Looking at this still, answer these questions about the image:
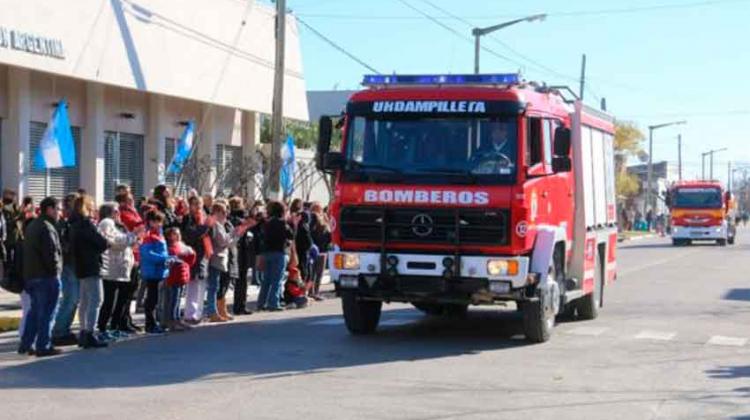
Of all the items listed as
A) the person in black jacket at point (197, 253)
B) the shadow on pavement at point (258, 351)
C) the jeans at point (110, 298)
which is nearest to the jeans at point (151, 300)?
the shadow on pavement at point (258, 351)

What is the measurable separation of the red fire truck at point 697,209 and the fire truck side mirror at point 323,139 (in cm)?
4112

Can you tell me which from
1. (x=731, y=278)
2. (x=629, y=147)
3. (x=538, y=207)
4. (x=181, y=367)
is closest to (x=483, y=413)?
(x=181, y=367)

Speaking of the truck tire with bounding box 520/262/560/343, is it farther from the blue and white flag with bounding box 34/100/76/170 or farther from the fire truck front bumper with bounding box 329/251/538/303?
the blue and white flag with bounding box 34/100/76/170

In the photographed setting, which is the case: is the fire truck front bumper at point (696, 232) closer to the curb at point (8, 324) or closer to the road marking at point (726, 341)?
the road marking at point (726, 341)

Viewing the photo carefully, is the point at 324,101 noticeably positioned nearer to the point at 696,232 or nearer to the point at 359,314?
the point at 696,232

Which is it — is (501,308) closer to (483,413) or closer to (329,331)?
(329,331)

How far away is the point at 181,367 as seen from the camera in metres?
12.6

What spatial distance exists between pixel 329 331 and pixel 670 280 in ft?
48.1

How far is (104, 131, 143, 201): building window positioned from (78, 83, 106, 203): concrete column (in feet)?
2.23

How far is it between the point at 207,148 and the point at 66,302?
17079mm

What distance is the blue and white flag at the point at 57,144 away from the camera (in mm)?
22516

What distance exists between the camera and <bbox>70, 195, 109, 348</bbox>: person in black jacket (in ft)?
45.4

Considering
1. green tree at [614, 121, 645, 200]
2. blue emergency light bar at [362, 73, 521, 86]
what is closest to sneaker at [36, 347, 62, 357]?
blue emergency light bar at [362, 73, 521, 86]

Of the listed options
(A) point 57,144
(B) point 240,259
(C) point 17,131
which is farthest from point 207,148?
(B) point 240,259
